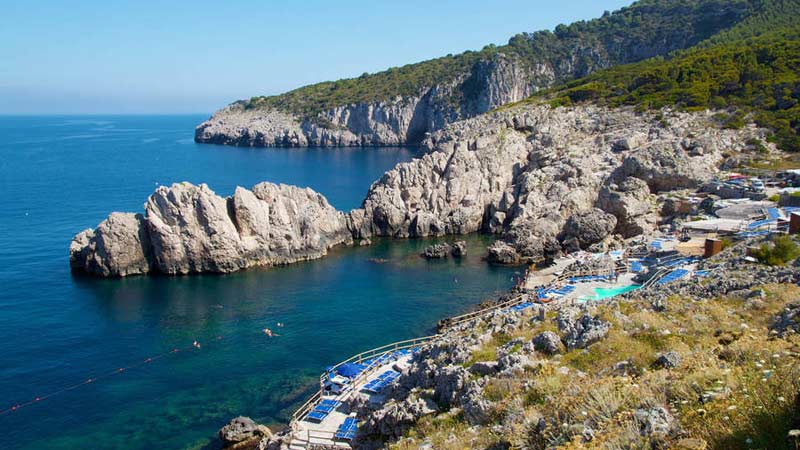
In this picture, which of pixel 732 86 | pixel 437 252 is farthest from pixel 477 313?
pixel 732 86

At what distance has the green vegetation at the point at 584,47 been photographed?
133 metres

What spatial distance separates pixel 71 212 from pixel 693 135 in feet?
255

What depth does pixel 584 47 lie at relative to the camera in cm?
15912

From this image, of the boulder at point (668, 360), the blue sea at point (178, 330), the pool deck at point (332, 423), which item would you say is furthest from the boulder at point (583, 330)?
the blue sea at point (178, 330)

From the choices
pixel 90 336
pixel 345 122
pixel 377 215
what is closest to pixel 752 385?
pixel 90 336

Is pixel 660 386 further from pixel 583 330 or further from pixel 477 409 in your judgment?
pixel 583 330

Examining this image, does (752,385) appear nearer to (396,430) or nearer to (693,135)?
(396,430)

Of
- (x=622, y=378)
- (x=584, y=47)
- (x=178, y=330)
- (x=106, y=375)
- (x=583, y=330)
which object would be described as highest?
(x=584, y=47)

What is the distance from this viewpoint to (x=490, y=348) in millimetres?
20219

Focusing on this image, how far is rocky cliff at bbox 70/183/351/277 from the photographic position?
173 ft

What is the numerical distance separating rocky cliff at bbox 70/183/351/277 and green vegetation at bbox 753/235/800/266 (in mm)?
40372

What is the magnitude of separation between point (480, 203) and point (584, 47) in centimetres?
10707

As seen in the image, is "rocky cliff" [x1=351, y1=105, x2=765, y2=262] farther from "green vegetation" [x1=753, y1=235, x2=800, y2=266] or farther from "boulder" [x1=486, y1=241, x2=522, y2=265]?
"green vegetation" [x1=753, y1=235, x2=800, y2=266]

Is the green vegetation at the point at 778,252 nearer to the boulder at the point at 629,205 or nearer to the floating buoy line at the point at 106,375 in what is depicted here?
the boulder at the point at 629,205
